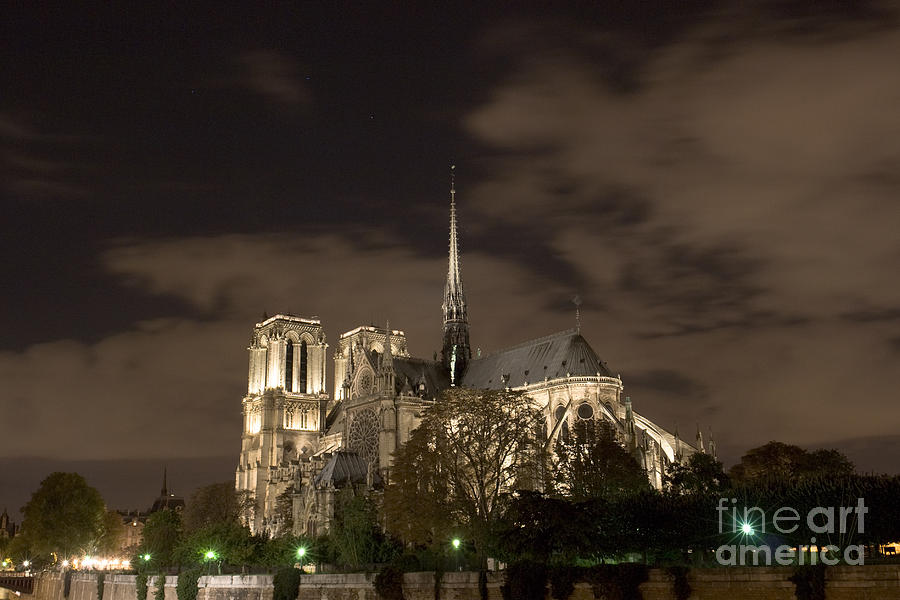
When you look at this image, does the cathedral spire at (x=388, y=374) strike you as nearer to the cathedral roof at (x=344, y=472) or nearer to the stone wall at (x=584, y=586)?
the cathedral roof at (x=344, y=472)

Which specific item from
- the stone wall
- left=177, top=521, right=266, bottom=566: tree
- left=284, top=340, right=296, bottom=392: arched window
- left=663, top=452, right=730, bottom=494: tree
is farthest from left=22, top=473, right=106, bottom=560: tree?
left=663, top=452, right=730, bottom=494: tree

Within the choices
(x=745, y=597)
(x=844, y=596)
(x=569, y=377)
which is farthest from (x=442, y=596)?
(x=569, y=377)

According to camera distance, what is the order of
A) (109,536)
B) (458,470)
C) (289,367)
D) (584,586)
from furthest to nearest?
(289,367)
(109,536)
(458,470)
(584,586)

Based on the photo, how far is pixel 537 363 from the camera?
76.6m

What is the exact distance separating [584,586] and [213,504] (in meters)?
67.2

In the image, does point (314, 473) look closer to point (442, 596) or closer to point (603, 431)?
point (603, 431)

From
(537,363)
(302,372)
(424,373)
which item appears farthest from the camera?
(302,372)

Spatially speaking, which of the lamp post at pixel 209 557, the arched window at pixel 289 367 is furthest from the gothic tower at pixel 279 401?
the lamp post at pixel 209 557

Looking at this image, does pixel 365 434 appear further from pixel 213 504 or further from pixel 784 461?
pixel 784 461

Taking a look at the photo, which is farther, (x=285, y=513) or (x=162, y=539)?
(x=285, y=513)

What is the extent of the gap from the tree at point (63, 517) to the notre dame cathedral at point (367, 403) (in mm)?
14556

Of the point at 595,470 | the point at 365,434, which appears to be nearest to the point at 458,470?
the point at 595,470

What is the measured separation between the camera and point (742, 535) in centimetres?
3519

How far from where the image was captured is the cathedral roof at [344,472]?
226 feet
